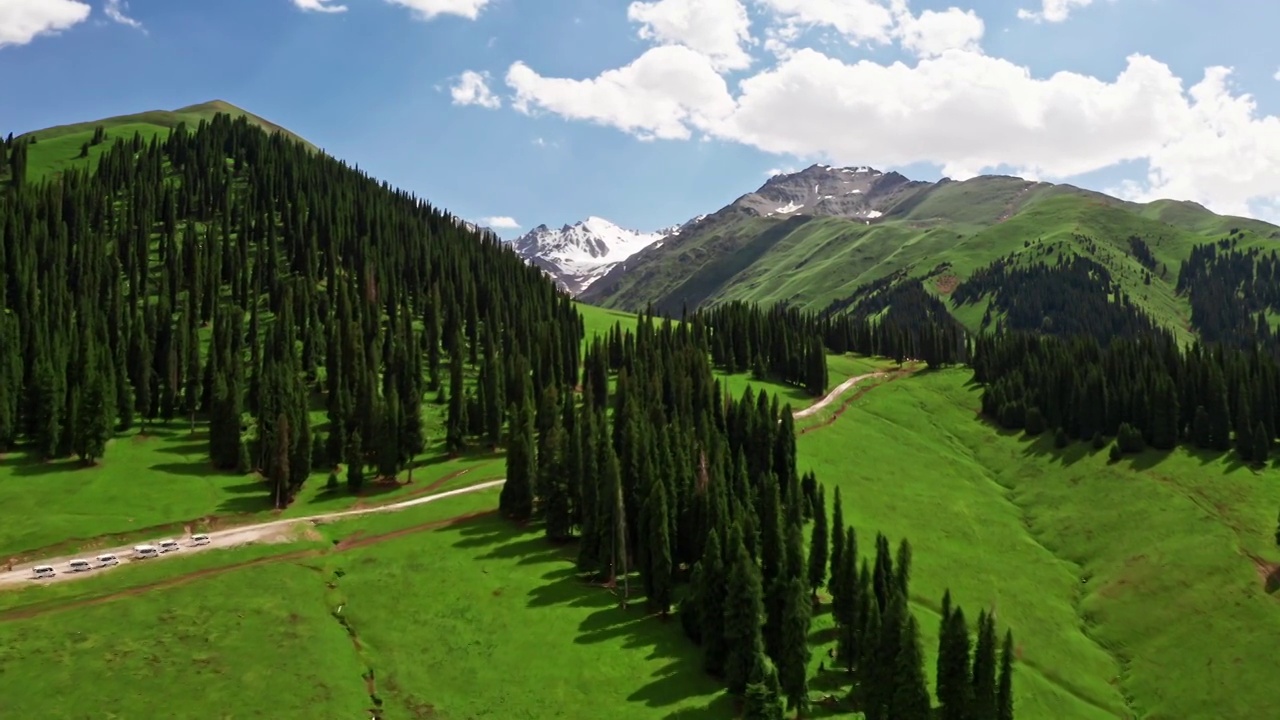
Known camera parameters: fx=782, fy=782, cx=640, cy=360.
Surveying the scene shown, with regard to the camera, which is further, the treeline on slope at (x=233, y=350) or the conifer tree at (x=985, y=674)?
the treeline on slope at (x=233, y=350)

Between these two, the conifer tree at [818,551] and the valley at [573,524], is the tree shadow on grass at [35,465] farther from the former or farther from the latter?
the conifer tree at [818,551]

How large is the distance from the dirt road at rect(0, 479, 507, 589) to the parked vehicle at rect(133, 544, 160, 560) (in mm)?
Result: 607

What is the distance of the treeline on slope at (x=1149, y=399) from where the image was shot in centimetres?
13975

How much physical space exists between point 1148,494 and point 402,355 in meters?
132

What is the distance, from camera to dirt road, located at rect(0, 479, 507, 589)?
236 feet

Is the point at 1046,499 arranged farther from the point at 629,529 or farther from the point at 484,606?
the point at 484,606

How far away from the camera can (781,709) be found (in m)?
61.0

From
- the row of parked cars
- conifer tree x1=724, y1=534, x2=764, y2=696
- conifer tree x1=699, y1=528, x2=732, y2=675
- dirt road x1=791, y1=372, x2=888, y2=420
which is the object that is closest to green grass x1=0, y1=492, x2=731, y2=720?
conifer tree x1=699, y1=528, x2=732, y2=675

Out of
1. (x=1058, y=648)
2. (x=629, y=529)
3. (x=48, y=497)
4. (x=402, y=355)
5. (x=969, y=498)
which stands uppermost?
(x=402, y=355)

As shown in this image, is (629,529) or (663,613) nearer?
(663,613)

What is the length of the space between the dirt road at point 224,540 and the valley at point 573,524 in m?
0.69

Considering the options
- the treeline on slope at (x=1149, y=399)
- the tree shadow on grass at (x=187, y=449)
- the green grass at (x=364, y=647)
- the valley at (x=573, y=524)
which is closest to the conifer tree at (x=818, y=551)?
the valley at (x=573, y=524)

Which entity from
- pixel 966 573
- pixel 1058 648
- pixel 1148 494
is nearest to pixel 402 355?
pixel 966 573

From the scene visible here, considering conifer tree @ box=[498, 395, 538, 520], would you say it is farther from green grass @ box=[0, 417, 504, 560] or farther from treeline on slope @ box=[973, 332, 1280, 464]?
treeline on slope @ box=[973, 332, 1280, 464]
